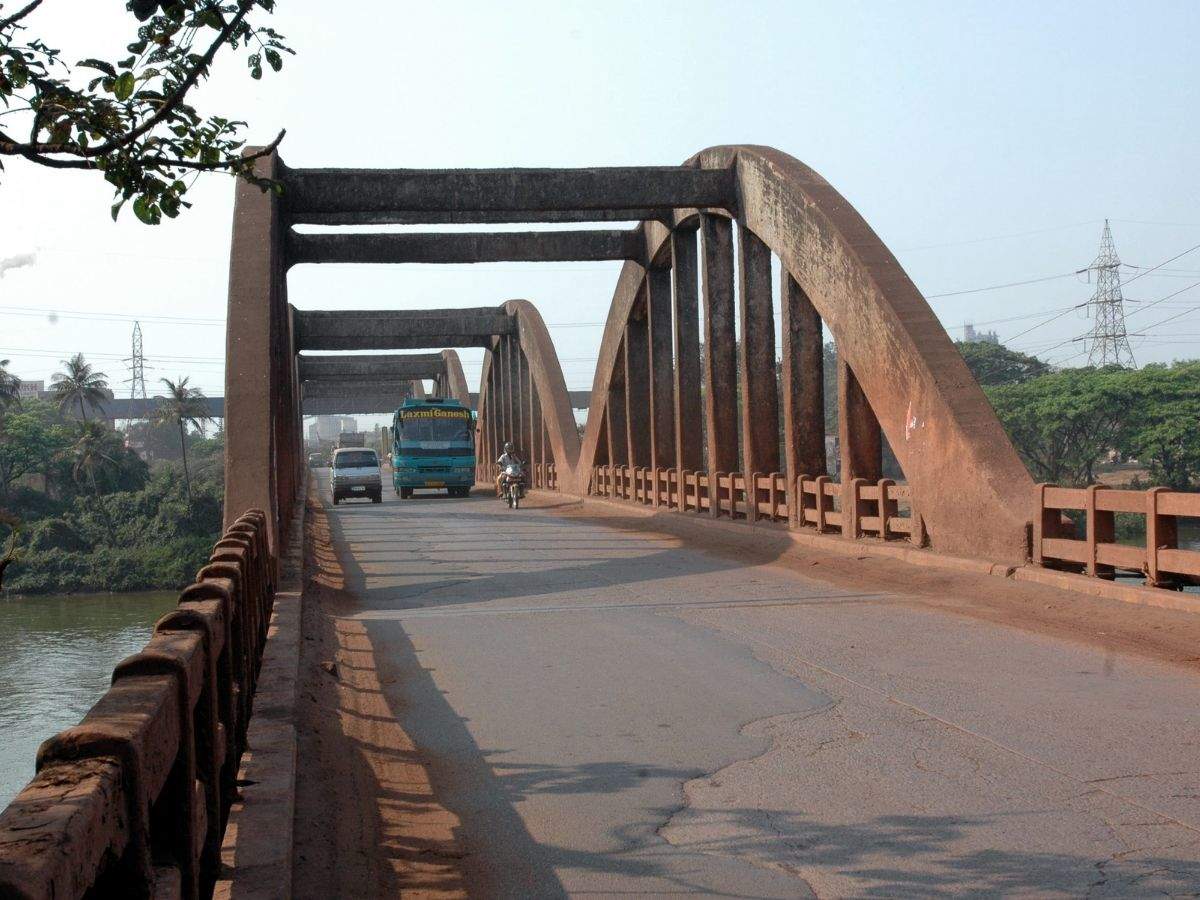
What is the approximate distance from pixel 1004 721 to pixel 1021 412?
4516 centimetres

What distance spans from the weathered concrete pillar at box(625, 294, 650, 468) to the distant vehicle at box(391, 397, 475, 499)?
49.6 feet

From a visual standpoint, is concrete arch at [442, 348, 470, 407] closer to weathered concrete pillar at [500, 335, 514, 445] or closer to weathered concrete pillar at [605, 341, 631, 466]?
weathered concrete pillar at [500, 335, 514, 445]

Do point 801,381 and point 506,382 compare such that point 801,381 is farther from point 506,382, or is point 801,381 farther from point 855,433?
point 506,382

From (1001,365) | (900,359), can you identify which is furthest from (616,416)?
(1001,365)

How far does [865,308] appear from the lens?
14.6 m

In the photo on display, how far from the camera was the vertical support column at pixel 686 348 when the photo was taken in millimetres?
23844

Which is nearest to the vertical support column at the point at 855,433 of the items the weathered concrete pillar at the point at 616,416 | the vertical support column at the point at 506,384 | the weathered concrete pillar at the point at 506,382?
the weathered concrete pillar at the point at 616,416

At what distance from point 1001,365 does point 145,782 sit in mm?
68414

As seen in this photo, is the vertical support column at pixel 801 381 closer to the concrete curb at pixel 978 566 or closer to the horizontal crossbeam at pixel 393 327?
the concrete curb at pixel 978 566

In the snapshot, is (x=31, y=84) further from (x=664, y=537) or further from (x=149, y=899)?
(x=664, y=537)

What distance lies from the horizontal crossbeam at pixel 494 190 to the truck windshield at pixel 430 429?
2381cm

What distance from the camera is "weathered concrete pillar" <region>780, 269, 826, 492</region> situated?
17.6m

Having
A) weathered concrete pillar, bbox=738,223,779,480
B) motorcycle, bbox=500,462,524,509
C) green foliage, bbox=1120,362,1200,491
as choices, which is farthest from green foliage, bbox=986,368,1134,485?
weathered concrete pillar, bbox=738,223,779,480

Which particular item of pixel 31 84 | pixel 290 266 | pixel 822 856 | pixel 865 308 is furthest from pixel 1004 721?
pixel 290 266
